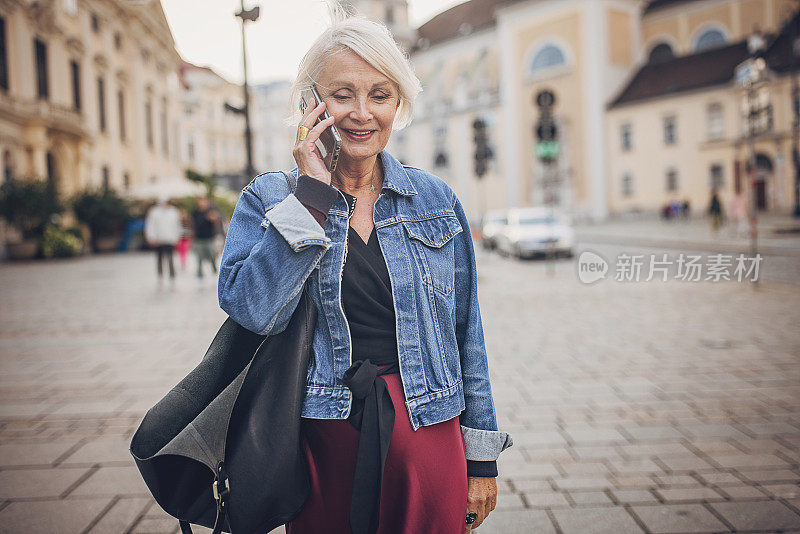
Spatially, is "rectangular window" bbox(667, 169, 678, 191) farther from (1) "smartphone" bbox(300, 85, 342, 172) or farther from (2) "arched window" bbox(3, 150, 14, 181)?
(1) "smartphone" bbox(300, 85, 342, 172)

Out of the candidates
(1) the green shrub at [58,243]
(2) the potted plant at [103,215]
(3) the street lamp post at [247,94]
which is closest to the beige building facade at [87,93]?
(2) the potted plant at [103,215]

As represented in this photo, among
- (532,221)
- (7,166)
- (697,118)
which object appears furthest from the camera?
(697,118)

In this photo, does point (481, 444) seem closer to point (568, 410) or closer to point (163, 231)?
point (568, 410)

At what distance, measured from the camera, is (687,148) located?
142 ft

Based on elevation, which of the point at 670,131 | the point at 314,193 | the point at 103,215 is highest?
the point at 670,131

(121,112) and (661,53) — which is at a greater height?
(661,53)

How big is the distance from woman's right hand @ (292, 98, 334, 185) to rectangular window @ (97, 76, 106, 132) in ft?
110

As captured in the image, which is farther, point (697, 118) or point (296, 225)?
point (697, 118)

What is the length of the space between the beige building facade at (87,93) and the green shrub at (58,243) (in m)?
1.84

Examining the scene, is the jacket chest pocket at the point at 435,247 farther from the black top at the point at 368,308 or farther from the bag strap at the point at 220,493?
the bag strap at the point at 220,493

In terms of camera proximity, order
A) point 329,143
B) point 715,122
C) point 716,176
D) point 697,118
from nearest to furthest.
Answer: point 329,143 < point 715,122 < point 716,176 < point 697,118

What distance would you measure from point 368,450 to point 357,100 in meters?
0.91

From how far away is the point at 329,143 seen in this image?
5.47ft

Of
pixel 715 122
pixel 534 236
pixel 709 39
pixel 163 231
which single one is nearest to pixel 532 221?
pixel 534 236
